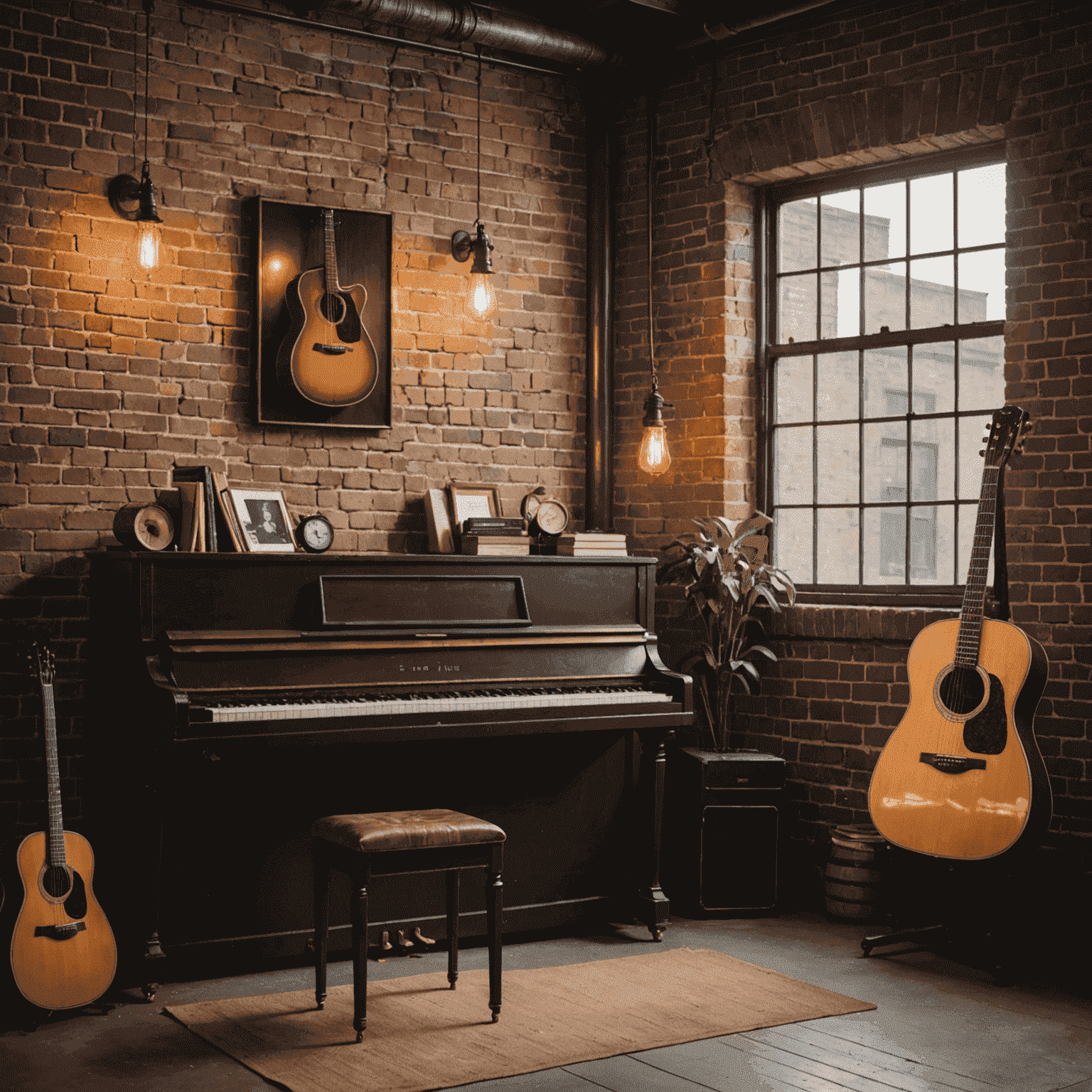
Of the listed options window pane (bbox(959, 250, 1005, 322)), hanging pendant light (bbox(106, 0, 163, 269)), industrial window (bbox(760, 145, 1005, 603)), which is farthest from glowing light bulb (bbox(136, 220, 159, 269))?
window pane (bbox(959, 250, 1005, 322))

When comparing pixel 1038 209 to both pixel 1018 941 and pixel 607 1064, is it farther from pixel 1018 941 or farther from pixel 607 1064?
pixel 607 1064

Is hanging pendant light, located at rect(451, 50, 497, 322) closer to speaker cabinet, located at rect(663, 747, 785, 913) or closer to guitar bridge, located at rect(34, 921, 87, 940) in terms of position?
speaker cabinet, located at rect(663, 747, 785, 913)

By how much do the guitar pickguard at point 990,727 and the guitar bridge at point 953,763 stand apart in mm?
34

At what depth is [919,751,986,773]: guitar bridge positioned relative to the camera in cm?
460

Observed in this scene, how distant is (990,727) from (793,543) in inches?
63.1

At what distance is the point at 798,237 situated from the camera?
605cm

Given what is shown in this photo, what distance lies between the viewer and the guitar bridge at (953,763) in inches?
181

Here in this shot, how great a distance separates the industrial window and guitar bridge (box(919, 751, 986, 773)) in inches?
38.7

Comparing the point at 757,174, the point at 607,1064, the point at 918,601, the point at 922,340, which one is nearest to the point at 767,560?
the point at 918,601

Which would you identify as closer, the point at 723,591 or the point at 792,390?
the point at 723,591

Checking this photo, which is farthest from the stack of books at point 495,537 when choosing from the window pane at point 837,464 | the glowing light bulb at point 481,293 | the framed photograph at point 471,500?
the window pane at point 837,464

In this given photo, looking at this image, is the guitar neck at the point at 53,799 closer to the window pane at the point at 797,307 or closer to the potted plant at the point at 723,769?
the potted plant at the point at 723,769

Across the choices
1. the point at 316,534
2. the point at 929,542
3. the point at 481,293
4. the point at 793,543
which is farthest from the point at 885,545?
the point at 316,534

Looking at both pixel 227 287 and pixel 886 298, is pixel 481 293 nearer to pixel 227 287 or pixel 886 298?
pixel 227 287
